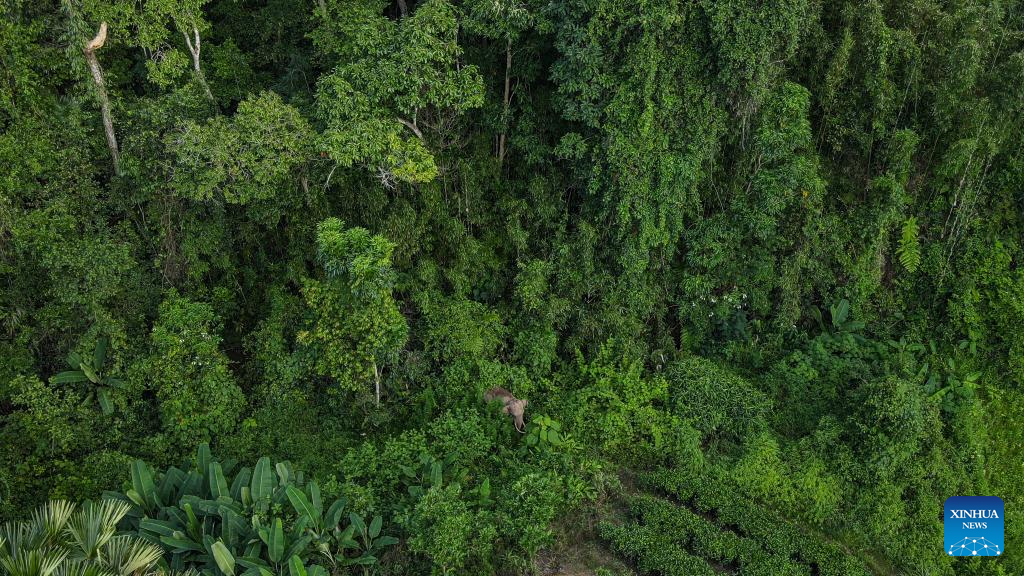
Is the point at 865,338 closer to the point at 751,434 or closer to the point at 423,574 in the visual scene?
the point at 751,434

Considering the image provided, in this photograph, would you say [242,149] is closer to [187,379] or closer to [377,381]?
[187,379]

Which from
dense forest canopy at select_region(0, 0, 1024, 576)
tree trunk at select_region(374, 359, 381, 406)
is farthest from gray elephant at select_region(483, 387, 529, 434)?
tree trunk at select_region(374, 359, 381, 406)

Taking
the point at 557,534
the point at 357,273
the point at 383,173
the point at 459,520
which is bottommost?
the point at 557,534

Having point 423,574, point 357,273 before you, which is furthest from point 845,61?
point 423,574

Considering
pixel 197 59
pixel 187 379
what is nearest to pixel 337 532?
pixel 187 379

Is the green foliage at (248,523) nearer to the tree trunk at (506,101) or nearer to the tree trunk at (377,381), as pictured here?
the tree trunk at (377,381)

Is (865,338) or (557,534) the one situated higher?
(865,338)

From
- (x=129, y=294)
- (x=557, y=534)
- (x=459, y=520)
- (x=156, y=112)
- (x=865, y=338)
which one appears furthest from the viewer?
(x=865, y=338)

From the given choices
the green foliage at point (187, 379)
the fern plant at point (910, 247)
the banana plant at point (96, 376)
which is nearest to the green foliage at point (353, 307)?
the green foliage at point (187, 379)

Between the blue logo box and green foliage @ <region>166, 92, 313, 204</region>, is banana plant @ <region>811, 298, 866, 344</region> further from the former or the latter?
green foliage @ <region>166, 92, 313, 204</region>
